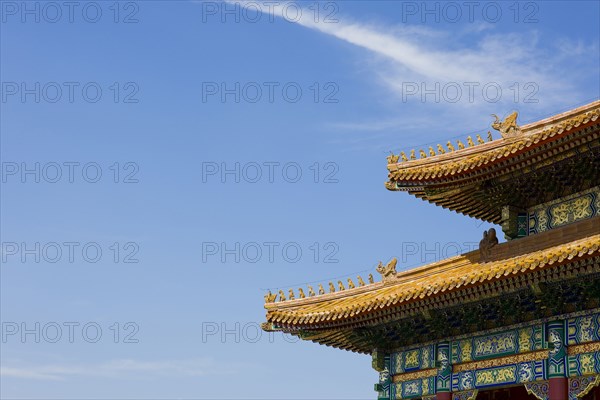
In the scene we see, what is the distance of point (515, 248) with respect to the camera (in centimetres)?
2212

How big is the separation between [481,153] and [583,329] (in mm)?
6214

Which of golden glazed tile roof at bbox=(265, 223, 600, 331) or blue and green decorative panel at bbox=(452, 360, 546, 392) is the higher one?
golden glazed tile roof at bbox=(265, 223, 600, 331)

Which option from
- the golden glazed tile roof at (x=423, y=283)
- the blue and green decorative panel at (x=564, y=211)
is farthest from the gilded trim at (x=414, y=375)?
the blue and green decorative panel at (x=564, y=211)

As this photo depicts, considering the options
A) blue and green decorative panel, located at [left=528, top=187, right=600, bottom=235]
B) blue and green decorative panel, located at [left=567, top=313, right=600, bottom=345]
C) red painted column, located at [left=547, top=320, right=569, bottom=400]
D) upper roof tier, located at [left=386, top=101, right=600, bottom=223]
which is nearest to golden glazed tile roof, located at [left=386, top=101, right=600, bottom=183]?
upper roof tier, located at [left=386, top=101, right=600, bottom=223]

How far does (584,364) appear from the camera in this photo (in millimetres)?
18922

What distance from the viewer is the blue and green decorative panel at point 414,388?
22.3 m

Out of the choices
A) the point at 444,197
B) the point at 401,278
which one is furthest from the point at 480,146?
the point at 401,278

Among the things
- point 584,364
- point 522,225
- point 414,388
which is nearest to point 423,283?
point 414,388

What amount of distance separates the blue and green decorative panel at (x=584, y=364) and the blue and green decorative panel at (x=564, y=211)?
12.3 ft

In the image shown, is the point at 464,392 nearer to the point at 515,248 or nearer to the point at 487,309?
the point at 487,309

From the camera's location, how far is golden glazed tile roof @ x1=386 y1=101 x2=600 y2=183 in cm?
2091

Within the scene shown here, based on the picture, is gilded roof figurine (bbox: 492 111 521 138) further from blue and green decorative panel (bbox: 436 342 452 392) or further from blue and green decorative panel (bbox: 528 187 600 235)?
blue and green decorative panel (bbox: 436 342 452 392)

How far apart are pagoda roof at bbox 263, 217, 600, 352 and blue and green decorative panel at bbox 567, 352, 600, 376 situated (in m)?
2.22

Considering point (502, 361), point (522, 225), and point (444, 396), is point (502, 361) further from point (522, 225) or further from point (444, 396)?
point (522, 225)
